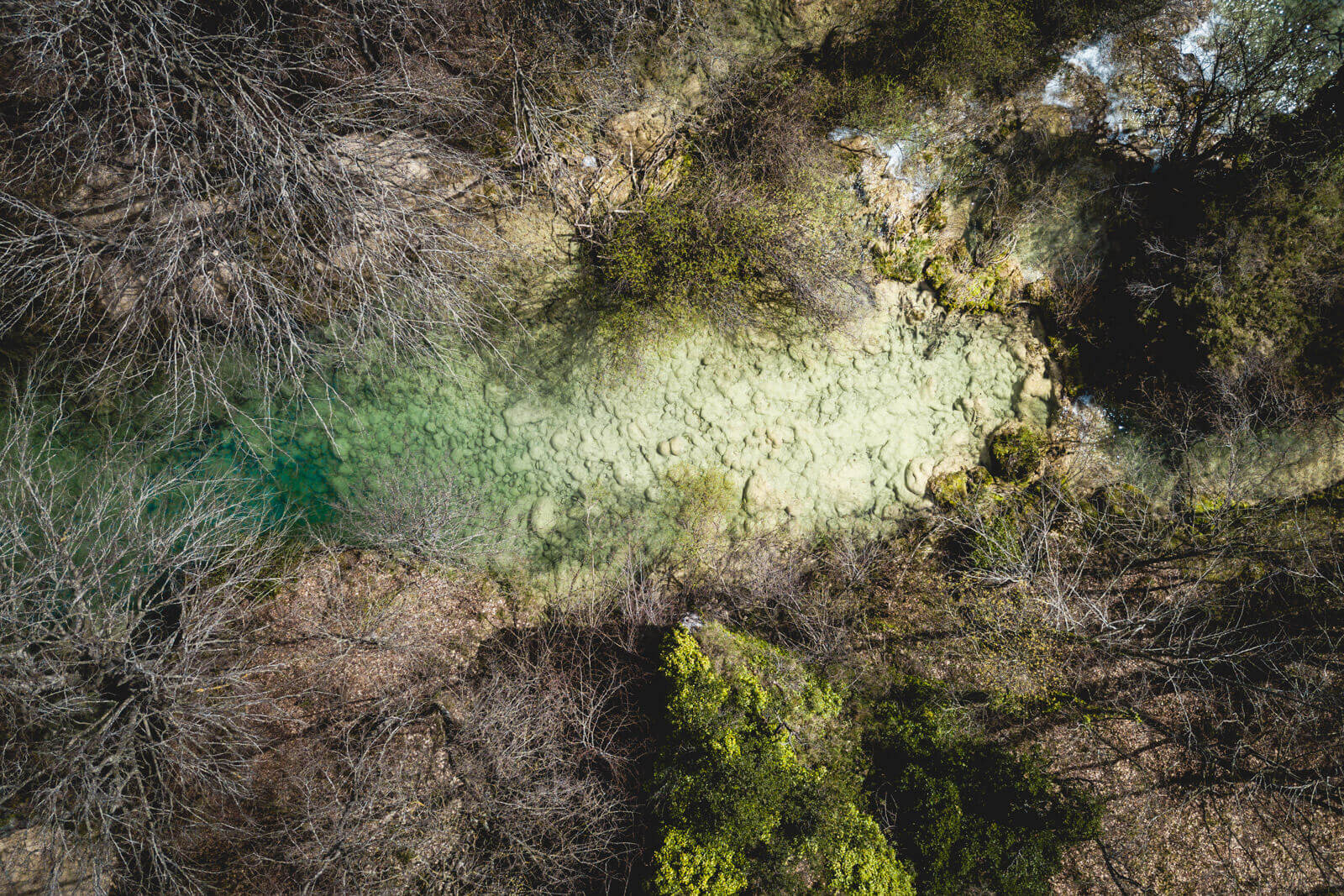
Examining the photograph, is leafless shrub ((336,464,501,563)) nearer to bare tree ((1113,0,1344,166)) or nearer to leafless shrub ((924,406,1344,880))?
leafless shrub ((924,406,1344,880))

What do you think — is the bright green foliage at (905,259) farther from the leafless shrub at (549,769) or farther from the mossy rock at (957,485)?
the leafless shrub at (549,769)

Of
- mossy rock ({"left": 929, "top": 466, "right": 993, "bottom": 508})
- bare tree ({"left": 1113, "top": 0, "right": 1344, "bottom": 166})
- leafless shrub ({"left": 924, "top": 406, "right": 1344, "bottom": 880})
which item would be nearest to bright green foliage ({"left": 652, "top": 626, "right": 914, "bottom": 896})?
leafless shrub ({"left": 924, "top": 406, "right": 1344, "bottom": 880})

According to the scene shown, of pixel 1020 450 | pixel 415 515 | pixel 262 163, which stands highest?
pixel 262 163

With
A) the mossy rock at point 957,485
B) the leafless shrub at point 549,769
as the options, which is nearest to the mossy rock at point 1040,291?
the mossy rock at point 957,485

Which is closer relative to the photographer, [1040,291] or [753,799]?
[753,799]

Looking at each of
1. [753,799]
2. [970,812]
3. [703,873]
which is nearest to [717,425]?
[753,799]

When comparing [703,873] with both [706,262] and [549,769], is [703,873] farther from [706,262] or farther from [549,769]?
[706,262]
